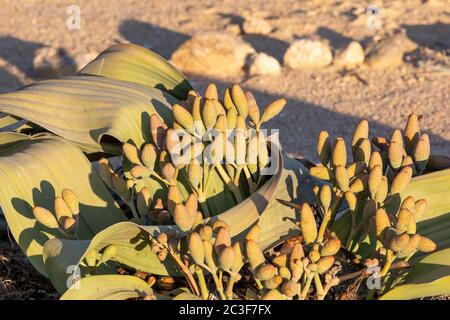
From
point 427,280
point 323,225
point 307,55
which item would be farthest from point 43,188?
point 307,55

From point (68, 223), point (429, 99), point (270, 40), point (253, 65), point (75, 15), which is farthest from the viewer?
point (75, 15)

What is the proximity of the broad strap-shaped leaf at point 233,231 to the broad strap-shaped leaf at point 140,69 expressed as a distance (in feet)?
1.36

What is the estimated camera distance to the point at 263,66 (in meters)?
3.99

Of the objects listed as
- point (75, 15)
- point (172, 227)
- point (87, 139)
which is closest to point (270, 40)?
point (75, 15)

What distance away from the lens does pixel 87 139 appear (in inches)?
67.5

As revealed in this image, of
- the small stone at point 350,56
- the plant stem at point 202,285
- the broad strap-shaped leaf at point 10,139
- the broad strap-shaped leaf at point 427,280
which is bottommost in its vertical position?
the small stone at point 350,56

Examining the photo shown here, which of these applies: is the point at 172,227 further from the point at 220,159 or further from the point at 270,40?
the point at 270,40

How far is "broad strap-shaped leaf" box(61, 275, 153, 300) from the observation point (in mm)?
1350

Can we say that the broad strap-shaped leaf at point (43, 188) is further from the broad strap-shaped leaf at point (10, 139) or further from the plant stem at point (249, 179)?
the plant stem at point (249, 179)

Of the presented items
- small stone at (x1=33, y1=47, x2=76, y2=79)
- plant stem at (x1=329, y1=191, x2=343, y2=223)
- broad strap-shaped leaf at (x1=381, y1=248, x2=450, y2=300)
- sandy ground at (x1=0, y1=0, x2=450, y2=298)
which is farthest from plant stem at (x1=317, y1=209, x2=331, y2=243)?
small stone at (x1=33, y1=47, x2=76, y2=79)

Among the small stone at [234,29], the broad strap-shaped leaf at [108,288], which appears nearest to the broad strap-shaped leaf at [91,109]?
the broad strap-shaped leaf at [108,288]

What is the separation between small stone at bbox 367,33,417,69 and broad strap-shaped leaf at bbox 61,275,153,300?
109 inches

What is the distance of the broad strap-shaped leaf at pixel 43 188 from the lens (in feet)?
5.05
